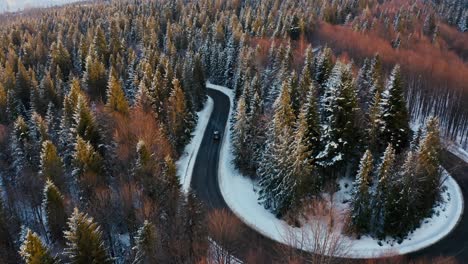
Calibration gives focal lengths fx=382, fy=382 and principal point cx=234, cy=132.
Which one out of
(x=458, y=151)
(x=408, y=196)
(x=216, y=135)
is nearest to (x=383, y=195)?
(x=408, y=196)

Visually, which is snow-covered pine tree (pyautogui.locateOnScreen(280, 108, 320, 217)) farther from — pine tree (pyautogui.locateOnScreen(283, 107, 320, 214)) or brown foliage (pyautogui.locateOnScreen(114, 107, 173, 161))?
brown foliage (pyautogui.locateOnScreen(114, 107, 173, 161))

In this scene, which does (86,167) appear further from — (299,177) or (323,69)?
(323,69)

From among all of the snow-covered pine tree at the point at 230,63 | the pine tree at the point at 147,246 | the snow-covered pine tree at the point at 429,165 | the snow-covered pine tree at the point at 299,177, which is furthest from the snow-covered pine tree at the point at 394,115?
the snow-covered pine tree at the point at 230,63

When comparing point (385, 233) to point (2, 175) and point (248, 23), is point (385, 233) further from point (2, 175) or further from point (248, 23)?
point (248, 23)

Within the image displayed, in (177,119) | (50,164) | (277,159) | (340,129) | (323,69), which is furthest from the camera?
(323,69)

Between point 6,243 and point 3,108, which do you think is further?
point 3,108
